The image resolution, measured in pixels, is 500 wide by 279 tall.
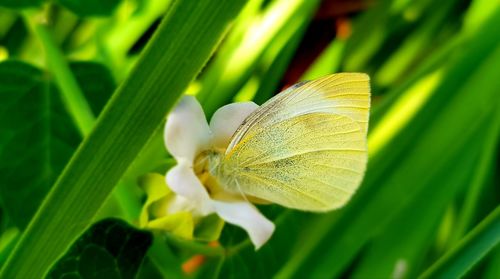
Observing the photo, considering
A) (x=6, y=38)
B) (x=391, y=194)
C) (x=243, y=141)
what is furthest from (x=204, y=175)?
(x=6, y=38)

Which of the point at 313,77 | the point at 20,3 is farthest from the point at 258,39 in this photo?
the point at 20,3

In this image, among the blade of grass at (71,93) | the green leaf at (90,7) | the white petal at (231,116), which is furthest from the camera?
the green leaf at (90,7)

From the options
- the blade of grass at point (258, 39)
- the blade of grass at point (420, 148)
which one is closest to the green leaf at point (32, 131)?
the blade of grass at point (258, 39)

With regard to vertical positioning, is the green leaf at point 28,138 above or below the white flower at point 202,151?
below

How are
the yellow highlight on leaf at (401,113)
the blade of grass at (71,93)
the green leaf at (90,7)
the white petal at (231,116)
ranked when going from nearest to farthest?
the white petal at (231,116), the blade of grass at (71,93), the green leaf at (90,7), the yellow highlight on leaf at (401,113)

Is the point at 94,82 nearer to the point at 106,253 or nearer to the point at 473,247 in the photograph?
the point at 106,253

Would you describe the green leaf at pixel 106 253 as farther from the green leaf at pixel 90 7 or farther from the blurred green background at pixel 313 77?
the green leaf at pixel 90 7

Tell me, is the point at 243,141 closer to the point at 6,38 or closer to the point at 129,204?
the point at 129,204
